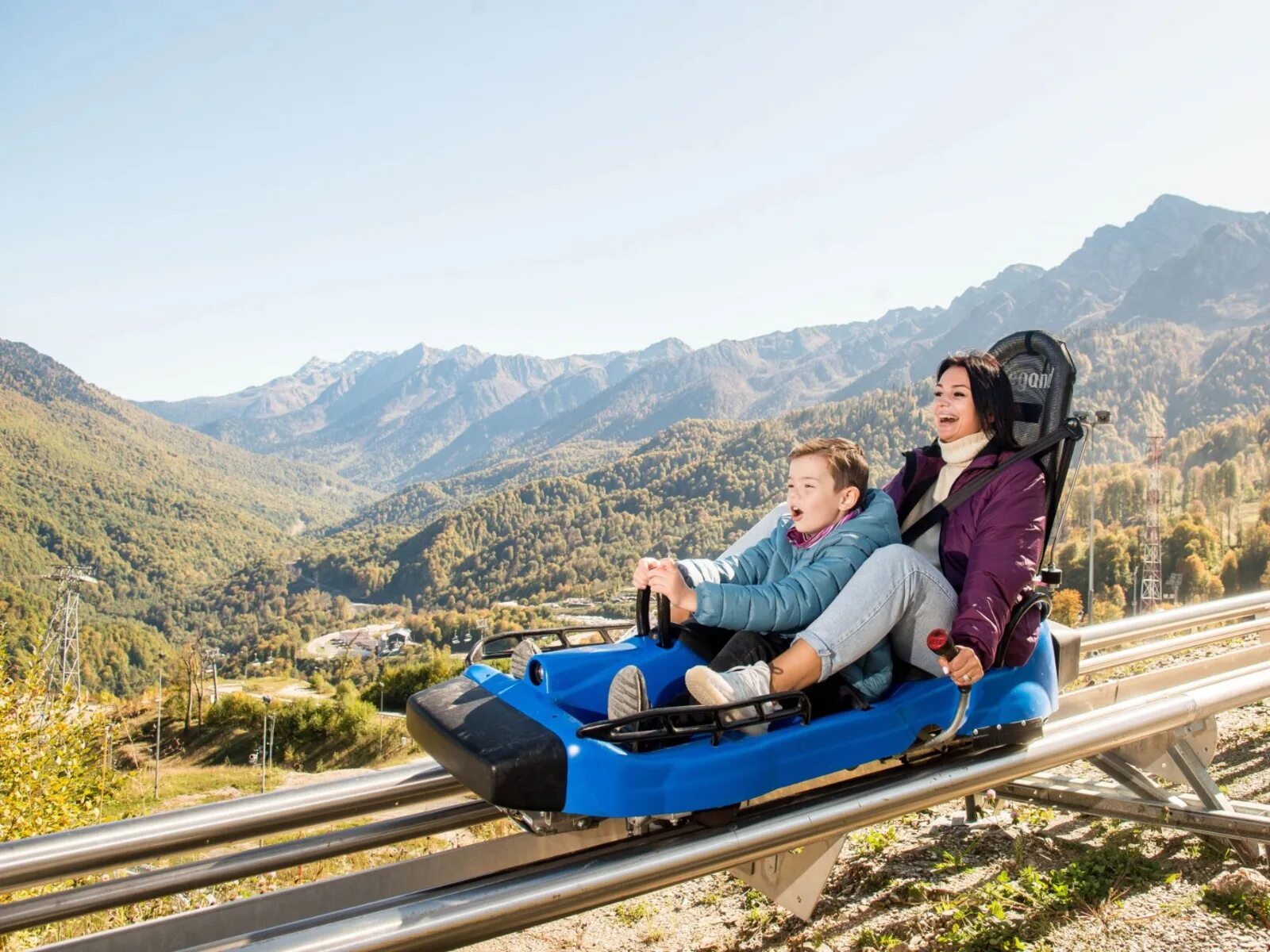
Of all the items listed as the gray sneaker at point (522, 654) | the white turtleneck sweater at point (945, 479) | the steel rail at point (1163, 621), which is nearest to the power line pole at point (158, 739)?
→ the gray sneaker at point (522, 654)

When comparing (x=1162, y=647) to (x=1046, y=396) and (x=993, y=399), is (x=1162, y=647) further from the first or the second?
(x=993, y=399)

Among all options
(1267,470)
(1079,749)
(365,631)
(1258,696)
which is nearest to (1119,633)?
(1258,696)

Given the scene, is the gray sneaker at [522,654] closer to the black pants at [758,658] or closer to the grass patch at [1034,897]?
the black pants at [758,658]

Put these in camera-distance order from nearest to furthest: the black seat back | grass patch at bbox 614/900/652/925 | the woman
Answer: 1. the woman
2. the black seat back
3. grass patch at bbox 614/900/652/925

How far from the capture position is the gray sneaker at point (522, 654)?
349cm

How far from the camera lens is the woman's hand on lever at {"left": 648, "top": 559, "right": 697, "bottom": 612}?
328cm

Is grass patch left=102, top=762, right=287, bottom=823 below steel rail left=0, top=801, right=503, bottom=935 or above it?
below

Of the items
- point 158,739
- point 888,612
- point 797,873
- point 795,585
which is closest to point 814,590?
point 795,585

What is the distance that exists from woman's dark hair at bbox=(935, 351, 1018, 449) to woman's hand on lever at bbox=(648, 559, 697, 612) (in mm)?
1502

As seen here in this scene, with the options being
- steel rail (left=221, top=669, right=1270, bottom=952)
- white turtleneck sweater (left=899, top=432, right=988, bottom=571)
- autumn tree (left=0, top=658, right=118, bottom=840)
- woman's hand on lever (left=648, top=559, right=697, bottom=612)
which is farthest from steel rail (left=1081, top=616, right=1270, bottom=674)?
autumn tree (left=0, top=658, right=118, bottom=840)

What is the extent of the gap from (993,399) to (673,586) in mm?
1676

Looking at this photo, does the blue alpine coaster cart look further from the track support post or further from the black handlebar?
the track support post

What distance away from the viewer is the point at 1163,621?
18.0ft

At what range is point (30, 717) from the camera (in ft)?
67.8
